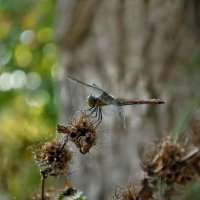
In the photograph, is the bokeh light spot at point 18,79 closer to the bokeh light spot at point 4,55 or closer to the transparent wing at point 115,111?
the bokeh light spot at point 4,55

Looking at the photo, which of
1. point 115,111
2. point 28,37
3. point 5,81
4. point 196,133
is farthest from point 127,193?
point 28,37

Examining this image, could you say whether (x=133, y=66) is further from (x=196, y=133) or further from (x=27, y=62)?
(x=196, y=133)

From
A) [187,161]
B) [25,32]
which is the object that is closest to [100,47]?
[25,32]

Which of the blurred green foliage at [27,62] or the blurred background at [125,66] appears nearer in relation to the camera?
the blurred background at [125,66]

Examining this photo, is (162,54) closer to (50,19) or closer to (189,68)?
(189,68)

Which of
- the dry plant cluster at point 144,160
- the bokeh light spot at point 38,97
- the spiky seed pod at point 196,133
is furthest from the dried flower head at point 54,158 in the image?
the bokeh light spot at point 38,97

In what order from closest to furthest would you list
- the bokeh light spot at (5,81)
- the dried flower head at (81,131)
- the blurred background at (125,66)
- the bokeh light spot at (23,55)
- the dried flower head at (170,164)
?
the dried flower head at (81,131)
the dried flower head at (170,164)
the blurred background at (125,66)
the bokeh light spot at (5,81)
the bokeh light spot at (23,55)
